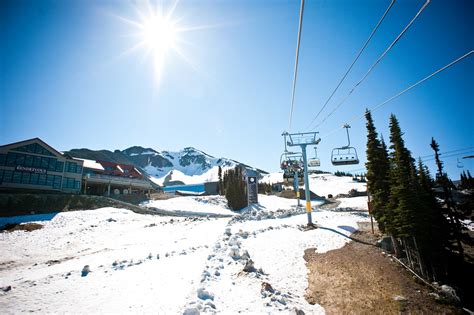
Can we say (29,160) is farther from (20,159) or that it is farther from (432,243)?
(432,243)

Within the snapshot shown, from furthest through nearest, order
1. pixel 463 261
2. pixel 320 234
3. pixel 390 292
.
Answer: pixel 320 234 < pixel 463 261 < pixel 390 292

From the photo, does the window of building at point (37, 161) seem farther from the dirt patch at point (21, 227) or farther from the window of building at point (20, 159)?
the dirt patch at point (21, 227)

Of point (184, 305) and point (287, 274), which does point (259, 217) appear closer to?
point (287, 274)

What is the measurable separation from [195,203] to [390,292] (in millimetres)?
39729

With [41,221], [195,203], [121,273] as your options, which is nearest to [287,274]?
[121,273]

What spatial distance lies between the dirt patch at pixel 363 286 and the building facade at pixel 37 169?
47.7 m

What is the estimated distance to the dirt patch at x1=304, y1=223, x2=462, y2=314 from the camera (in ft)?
27.4

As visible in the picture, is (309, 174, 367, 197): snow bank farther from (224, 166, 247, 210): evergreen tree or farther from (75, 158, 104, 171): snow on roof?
(75, 158, 104, 171): snow on roof

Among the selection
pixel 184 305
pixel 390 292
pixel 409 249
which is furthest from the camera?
pixel 409 249

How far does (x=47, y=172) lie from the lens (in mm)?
40000

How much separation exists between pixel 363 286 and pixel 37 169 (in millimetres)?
51534

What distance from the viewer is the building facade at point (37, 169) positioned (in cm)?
3619

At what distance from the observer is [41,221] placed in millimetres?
25828

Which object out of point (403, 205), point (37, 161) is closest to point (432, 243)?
point (403, 205)
